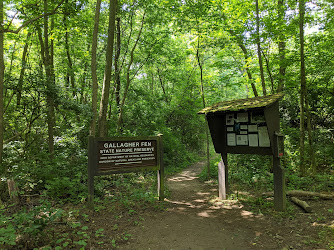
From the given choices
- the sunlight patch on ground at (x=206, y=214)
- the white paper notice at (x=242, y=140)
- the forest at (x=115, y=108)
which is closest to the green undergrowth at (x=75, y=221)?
the forest at (x=115, y=108)

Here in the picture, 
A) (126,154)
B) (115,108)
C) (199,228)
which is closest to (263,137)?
(199,228)

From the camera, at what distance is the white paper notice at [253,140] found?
578 centimetres

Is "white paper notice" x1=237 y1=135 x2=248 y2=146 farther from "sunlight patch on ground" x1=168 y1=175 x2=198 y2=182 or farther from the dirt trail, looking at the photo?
"sunlight patch on ground" x1=168 y1=175 x2=198 y2=182

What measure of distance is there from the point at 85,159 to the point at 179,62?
1001cm

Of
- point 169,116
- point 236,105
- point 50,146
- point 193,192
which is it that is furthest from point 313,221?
point 169,116

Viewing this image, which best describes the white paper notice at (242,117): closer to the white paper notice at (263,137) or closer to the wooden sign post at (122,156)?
the white paper notice at (263,137)

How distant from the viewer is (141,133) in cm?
1235

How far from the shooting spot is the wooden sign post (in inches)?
209

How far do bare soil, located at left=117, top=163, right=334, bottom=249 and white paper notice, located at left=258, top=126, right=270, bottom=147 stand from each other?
1732mm

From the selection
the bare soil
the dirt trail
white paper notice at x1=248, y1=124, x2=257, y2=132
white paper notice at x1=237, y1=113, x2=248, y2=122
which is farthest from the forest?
white paper notice at x1=237, y1=113, x2=248, y2=122

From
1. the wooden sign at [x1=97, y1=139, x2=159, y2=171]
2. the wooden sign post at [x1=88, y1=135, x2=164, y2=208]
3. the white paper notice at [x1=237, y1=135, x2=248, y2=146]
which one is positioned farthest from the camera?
the white paper notice at [x1=237, y1=135, x2=248, y2=146]

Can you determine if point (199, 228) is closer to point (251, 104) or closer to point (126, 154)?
point (126, 154)

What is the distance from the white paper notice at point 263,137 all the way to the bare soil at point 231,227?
1.73 meters

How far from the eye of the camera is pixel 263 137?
5.66 m
